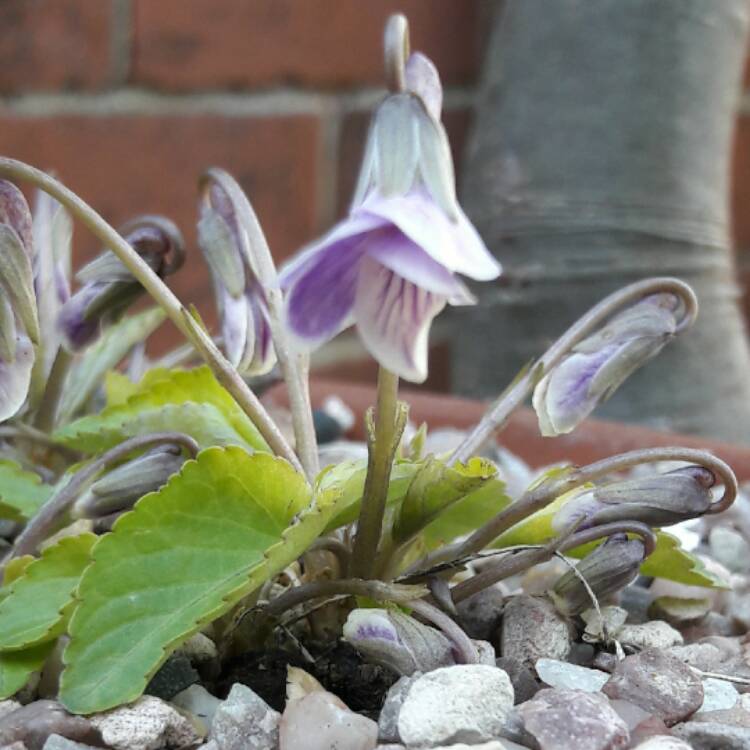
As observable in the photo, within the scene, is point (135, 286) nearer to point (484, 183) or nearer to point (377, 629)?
point (377, 629)

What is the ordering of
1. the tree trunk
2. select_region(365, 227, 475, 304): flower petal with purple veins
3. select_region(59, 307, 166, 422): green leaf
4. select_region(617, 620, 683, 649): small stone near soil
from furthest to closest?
1. the tree trunk
2. select_region(59, 307, 166, 422): green leaf
3. select_region(617, 620, 683, 649): small stone near soil
4. select_region(365, 227, 475, 304): flower petal with purple veins

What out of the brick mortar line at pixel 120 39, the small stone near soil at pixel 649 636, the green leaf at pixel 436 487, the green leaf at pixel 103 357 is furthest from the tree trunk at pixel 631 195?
the green leaf at pixel 436 487

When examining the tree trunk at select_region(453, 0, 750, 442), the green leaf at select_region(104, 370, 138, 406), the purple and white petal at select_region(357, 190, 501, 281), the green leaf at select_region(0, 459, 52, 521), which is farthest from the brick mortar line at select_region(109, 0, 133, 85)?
the purple and white petal at select_region(357, 190, 501, 281)

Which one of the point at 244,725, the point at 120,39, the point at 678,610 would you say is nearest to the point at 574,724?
the point at 244,725

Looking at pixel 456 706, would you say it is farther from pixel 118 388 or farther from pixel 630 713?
pixel 118 388

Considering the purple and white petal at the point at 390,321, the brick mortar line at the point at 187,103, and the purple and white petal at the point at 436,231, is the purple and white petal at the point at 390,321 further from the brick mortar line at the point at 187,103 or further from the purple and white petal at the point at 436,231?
the brick mortar line at the point at 187,103

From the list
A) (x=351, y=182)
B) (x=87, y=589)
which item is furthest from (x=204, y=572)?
(x=351, y=182)

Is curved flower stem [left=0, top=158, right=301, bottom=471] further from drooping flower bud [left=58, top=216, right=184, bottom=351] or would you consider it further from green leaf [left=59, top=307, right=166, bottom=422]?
green leaf [left=59, top=307, right=166, bottom=422]
